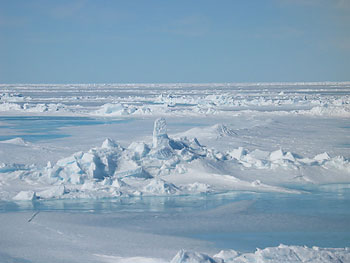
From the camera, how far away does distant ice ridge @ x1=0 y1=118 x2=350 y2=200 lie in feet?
23.4

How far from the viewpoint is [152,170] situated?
816cm

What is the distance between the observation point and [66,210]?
615 centimetres

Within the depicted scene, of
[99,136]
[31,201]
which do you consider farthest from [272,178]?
[99,136]

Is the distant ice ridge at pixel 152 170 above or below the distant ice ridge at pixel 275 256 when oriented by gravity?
below

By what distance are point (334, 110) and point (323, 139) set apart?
9902 millimetres

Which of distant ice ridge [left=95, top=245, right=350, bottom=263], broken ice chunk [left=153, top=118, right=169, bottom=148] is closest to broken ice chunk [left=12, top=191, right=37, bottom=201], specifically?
broken ice chunk [left=153, top=118, right=169, bottom=148]

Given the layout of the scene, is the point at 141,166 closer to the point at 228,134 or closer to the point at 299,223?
the point at 299,223

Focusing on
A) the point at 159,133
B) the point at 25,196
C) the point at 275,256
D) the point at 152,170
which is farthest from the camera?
the point at 159,133

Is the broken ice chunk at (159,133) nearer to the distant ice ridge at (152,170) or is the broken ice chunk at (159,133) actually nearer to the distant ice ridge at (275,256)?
the distant ice ridge at (152,170)

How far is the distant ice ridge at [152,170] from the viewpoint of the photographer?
7.12 m

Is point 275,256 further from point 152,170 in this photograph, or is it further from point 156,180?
point 152,170

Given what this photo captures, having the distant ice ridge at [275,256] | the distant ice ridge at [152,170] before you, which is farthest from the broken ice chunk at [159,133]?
the distant ice ridge at [275,256]

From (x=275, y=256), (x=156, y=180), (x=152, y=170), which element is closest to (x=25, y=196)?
(x=156, y=180)

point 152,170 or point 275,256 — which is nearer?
point 275,256
